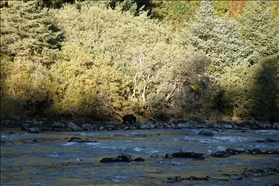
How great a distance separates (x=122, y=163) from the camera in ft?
53.0

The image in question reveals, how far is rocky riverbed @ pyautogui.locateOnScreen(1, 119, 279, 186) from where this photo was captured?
43.9ft

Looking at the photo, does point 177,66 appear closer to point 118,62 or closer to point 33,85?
point 118,62

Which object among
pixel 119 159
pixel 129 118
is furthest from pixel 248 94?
pixel 119 159

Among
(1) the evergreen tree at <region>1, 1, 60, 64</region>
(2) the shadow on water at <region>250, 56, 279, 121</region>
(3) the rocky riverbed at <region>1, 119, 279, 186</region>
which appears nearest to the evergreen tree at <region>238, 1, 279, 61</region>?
(2) the shadow on water at <region>250, 56, 279, 121</region>

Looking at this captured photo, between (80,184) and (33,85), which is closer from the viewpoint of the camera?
(80,184)

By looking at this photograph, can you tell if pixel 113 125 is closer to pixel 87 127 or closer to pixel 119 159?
pixel 87 127

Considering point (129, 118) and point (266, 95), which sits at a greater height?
point (266, 95)

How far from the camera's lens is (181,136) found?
24891mm

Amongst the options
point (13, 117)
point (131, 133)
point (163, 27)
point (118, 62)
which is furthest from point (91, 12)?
point (131, 133)

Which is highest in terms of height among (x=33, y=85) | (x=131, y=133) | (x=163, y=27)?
(x=163, y=27)

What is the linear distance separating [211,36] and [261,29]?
26.5 meters

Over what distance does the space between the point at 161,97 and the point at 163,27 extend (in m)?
12.4

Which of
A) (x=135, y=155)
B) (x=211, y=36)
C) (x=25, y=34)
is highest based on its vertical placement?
(x=211, y=36)

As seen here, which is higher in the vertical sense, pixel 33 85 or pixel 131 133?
pixel 33 85
